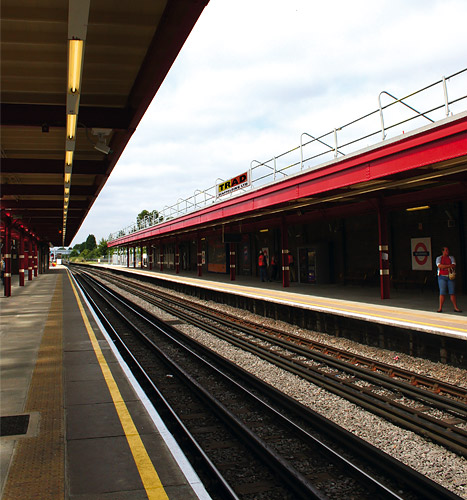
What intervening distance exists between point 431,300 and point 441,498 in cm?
961

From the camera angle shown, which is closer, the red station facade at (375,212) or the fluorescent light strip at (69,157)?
the red station facade at (375,212)

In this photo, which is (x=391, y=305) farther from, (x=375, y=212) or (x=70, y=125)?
(x=70, y=125)

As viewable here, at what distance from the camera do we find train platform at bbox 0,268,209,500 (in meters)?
3.41

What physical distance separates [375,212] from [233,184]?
7043 mm

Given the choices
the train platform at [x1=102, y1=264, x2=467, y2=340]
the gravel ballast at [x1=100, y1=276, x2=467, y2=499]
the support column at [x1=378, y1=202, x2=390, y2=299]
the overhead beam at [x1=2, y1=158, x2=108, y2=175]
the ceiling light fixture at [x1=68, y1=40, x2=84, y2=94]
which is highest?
the overhead beam at [x1=2, y1=158, x2=108, y2=175]

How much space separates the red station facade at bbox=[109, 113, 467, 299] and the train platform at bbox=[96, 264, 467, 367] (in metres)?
1.20

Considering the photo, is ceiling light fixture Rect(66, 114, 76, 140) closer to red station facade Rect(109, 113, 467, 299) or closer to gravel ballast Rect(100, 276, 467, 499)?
gravel ballast Rect(100, 276, 467, 499)

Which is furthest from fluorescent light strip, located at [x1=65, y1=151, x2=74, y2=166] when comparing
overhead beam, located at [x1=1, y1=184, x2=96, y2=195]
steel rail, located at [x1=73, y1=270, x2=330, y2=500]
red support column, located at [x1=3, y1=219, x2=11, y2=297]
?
red support column, located at [x1=3, y1=219, x2=11, y2=297]

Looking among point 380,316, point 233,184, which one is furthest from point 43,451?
point 233,184

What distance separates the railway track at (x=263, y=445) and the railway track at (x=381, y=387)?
1.03 meters

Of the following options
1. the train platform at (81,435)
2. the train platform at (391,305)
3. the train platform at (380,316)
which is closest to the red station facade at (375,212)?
the train platform at (391,305)

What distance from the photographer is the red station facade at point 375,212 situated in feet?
30.0

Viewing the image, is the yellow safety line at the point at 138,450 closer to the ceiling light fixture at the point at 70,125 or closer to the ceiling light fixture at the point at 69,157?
the ceiling light fixture at the point at 70,125

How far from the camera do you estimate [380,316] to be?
9812 mm
